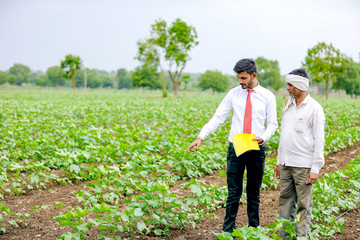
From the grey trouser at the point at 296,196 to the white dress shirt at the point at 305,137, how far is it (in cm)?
10

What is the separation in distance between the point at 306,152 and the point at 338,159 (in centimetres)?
535

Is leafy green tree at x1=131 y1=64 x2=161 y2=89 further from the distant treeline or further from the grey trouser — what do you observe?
the grey trouser

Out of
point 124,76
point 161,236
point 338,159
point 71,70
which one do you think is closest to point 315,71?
A: point 71,70

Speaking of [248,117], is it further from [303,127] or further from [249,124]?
[303,127]

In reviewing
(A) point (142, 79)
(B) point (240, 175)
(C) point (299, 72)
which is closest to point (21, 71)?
(A) point (142, 79)

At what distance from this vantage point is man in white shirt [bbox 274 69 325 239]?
115 inches

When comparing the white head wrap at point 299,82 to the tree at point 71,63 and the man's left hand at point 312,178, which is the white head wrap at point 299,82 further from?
the tree at point 71,63

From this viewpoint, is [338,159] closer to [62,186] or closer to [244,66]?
[244,66]

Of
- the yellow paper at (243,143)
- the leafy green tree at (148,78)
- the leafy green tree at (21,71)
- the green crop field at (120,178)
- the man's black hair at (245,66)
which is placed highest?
the leafy green tree at (21,71)

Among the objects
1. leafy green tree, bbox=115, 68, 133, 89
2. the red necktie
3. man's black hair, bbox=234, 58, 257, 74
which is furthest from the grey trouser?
Result: leafy green tree, bbox=115, 68, 133, 89

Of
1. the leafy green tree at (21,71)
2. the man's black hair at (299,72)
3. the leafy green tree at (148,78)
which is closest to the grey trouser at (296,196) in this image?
the man's black hair at (299,72)

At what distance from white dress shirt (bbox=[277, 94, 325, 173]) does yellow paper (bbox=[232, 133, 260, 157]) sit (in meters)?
0.31

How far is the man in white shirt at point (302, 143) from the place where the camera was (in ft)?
9.61

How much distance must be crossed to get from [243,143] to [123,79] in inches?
5087
